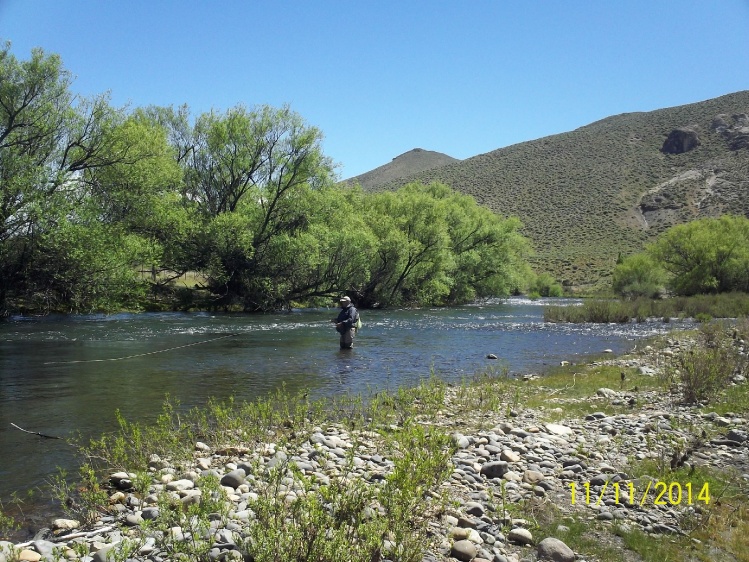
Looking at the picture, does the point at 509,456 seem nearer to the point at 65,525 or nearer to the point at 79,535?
the point at 79,535

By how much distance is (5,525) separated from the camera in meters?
5.67

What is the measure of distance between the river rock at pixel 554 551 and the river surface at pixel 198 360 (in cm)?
597

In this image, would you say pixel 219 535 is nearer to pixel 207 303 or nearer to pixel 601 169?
pixel 207 303

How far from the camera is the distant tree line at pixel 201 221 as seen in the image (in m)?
26.1

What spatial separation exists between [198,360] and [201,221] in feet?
75.6

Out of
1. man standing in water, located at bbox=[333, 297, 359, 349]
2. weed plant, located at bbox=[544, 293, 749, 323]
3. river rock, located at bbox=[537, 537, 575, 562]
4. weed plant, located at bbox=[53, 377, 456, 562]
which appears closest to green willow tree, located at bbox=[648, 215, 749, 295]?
weed plant, located at bbox=[544, 293, 749, 323]

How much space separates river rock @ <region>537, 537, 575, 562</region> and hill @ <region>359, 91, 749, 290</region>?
80.3 metres

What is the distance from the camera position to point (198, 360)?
57.4 feet

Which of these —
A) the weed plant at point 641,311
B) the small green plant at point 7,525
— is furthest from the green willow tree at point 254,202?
the small green plant at point 7,525

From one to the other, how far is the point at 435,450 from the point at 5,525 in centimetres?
442

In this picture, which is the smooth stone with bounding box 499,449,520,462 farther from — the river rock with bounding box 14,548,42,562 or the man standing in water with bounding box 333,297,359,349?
the man standing in water with bounding box 333,297,359,349

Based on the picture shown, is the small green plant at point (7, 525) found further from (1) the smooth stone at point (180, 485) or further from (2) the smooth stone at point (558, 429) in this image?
(2) the smooth stone at point (558, 429)

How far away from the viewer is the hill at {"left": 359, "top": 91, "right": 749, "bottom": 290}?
9250 cm

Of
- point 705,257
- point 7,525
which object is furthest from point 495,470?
point 705,257
